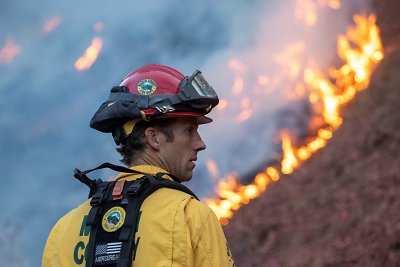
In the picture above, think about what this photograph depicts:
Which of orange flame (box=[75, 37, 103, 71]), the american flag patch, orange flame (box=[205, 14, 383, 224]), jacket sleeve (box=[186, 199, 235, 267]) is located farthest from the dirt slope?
the american flag patch

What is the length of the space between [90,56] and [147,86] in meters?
7.29

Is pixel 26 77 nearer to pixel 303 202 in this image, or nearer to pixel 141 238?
pixel 303 202

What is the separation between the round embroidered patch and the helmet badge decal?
540 mm

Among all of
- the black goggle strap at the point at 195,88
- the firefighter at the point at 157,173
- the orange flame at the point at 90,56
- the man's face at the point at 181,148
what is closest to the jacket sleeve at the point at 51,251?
the firefighter at the point at 157,173

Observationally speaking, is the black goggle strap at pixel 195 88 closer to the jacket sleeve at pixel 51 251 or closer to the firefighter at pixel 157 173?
the firefighter at pixel 157 173

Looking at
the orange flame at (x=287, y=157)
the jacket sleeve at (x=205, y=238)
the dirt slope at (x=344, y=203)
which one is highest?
the orange flame at (x=287, y=157)

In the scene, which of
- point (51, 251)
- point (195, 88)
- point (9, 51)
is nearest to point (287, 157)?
point (9, 51)

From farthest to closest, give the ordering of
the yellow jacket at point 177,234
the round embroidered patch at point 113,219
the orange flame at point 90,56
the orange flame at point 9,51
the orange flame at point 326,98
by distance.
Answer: the orange flame at point 326,98
the orange flame at point 90,56
the orange flame at point 9,51
the round embroidered patch at point 113,219
the yellow jacket at point 177,234

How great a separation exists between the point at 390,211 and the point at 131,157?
603 cm

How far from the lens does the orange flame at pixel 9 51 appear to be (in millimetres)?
9750

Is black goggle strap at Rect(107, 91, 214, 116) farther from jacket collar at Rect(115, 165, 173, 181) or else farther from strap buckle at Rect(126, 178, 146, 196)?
strap buckle at Rect(126, 178, 146, 196)

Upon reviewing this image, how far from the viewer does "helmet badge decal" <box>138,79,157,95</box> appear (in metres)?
2.94

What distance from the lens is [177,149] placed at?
2.88 m

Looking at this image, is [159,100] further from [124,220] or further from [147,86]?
[124,220]
